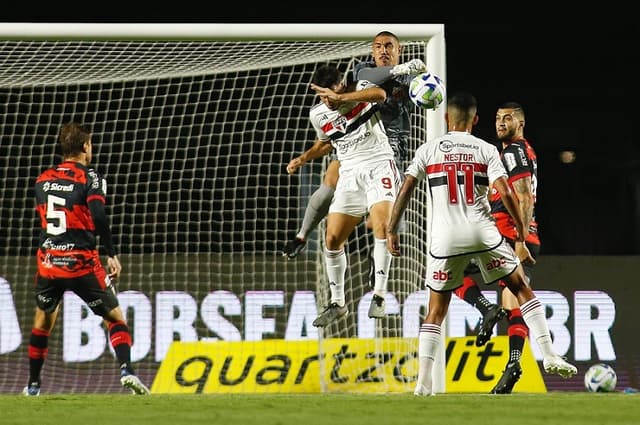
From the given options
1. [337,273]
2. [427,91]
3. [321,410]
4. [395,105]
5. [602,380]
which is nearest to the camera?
[321,410]

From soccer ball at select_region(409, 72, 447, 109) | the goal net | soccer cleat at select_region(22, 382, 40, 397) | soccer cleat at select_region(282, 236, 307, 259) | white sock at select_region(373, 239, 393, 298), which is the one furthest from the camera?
the goal net

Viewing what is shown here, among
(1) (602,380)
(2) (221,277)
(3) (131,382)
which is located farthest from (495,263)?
(2) (221,277)

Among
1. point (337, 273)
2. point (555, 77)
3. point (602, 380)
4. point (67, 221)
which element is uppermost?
point (555, 77)

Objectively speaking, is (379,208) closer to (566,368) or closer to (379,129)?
(379,129)

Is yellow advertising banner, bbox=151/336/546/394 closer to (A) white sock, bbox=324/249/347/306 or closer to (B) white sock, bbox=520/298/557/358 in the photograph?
(A) white sock, bbox=324/249/347/306

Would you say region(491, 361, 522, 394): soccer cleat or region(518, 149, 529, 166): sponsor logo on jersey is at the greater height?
region(518, 149, 529, 166): sponsor logo on jersey

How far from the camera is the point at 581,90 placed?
17.7 meters

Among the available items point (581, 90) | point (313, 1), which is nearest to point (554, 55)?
point (581, 90)

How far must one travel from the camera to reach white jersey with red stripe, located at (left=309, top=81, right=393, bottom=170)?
28.0 ft

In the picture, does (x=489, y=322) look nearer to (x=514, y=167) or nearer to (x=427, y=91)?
(x=514, y=167)

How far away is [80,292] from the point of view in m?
8.34

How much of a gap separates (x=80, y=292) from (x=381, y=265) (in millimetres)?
2047

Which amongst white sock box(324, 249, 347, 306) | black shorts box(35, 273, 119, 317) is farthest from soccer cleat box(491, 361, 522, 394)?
black shorts box(35, 273, 119, 317)

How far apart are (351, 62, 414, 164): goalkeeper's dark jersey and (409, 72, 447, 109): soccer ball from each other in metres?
0.43
